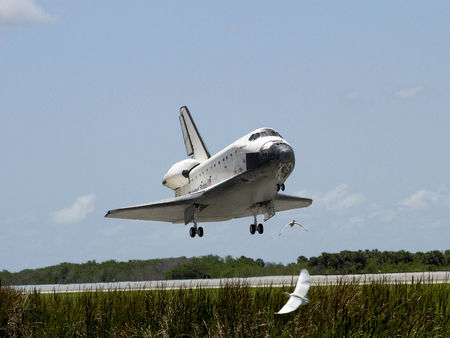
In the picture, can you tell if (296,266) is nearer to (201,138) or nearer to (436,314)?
(201,138)

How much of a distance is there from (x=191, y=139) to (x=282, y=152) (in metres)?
20.2

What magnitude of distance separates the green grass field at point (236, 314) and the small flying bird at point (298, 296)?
10.7 ft

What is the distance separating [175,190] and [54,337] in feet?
84.1

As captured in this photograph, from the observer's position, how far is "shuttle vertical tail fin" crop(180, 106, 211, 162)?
45.5 meters

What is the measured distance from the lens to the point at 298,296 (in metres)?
8.77

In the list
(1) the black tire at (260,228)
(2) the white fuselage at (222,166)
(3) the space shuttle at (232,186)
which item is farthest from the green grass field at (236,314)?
(1) the black tire at (260,228)

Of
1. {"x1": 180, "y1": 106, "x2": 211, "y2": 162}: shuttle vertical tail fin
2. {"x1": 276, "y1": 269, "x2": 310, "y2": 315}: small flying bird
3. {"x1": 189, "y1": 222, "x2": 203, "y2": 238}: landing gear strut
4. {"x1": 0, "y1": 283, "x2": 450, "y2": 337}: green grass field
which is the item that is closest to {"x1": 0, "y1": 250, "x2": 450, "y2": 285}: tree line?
{"x1": 189, "y1": 222, "x2": 203, "y2": 238}: landing gear strut

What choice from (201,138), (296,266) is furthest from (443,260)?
(201,138)

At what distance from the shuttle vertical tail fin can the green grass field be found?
29644mm

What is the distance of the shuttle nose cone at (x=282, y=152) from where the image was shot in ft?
91.0

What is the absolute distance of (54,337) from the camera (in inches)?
565

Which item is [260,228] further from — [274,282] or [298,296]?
[298,296]

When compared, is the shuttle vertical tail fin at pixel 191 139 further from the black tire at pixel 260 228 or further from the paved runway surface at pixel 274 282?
the paved runway surface at pixel 274 282

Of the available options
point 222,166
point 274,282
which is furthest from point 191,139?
point 274,282
